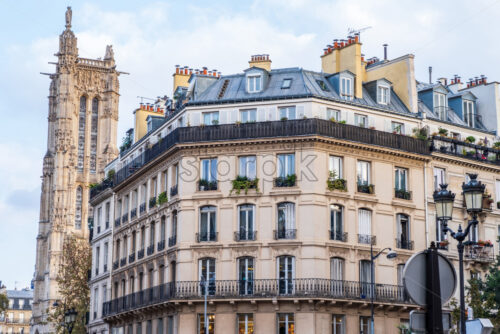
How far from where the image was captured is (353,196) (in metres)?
39.8

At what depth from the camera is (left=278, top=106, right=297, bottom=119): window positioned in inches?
1571

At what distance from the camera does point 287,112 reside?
131 ft

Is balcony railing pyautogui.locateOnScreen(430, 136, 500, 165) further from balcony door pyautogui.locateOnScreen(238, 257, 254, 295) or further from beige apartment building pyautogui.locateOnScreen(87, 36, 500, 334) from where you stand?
balcony door pyautogui.locateOnScreen(238, 257, 254, 295)

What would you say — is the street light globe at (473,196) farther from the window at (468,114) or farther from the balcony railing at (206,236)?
the window at (468,114)

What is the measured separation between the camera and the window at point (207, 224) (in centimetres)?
3975

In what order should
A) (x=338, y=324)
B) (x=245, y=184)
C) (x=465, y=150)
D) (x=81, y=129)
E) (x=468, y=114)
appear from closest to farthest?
(x=338, y=324), (x=245, y=184), (x=465, y=150), (x=468, y=114), (x=81, y=129)

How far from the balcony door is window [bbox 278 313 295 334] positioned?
1.88m

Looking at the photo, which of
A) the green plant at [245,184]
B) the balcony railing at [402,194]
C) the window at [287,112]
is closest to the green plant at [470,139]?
the balcony railing at [402,194]

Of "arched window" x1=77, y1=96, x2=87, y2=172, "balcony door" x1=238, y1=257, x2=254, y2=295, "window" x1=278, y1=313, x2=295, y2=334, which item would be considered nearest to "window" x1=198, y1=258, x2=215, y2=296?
"balcony door" x1=238, y1=257, x2=254, y2=295

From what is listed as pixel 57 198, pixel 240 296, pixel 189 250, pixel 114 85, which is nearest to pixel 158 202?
pixel 189 250

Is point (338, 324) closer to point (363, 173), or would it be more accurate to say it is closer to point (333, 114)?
point (363, 173)

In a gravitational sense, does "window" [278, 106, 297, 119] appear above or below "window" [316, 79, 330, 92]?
below

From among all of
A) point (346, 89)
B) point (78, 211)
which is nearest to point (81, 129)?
point (78, 211)

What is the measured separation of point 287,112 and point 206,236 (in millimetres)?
6797
